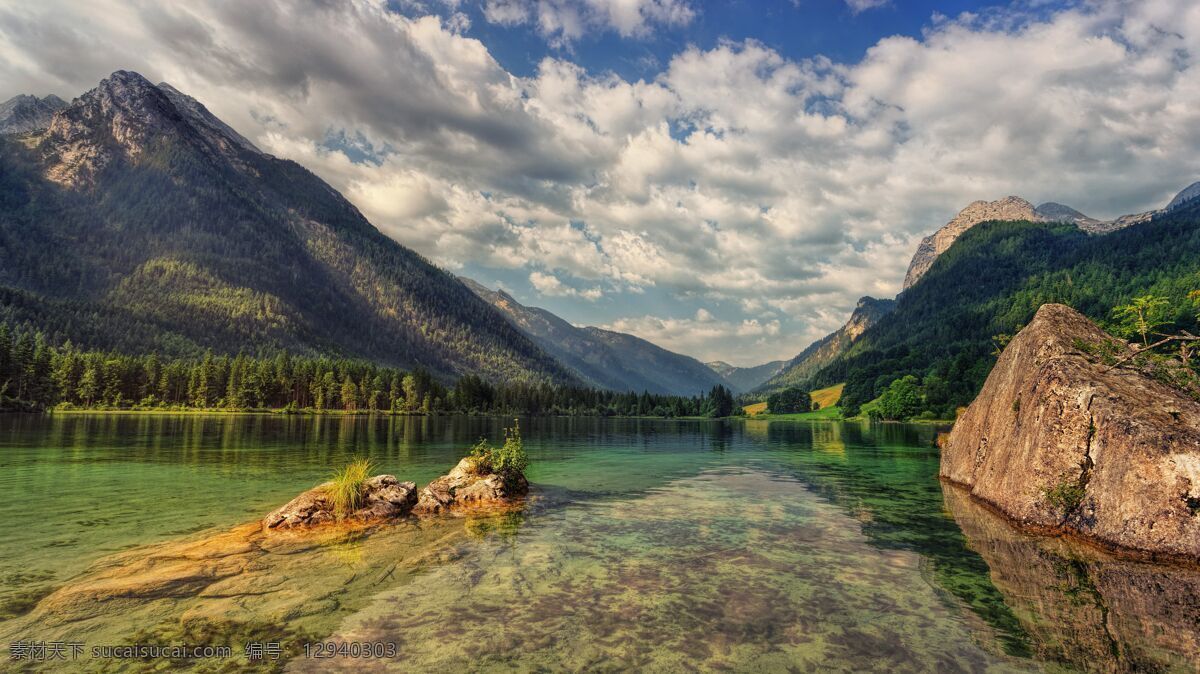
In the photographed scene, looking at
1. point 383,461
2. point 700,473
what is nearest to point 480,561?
point 700,473

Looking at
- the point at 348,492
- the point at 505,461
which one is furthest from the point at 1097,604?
the point at 348,492

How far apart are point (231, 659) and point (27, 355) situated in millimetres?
204228

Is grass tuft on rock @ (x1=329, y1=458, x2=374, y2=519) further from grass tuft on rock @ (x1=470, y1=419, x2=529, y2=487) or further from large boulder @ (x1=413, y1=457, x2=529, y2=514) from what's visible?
grass tuft on rock @ (x1=470, y1=419, x2=529, y2=487)

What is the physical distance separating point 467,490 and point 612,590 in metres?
17.5

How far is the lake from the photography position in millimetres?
11617

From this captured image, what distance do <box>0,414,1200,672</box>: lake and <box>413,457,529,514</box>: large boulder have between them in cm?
274

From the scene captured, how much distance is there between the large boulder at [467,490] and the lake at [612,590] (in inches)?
108

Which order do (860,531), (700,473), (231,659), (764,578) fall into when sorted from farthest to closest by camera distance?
(700,473) → (860,531) → (764,578) → (231,659)

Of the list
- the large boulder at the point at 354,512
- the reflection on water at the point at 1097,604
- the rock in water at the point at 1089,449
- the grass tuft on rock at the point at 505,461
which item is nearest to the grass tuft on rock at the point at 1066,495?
the rock in water at the point at 1089,449

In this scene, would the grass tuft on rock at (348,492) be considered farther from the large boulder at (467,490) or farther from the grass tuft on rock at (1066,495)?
the grass tuft on rock at (1066,495)

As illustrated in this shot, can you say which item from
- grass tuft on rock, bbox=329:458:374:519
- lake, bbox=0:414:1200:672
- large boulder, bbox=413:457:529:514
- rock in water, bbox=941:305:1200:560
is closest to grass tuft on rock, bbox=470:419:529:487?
large boulder, bbox=413:457:529:514

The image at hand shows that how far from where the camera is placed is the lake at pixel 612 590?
11617 mm

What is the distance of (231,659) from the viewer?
10.8 metres

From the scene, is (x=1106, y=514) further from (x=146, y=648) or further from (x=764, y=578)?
(x=146, y=648)
